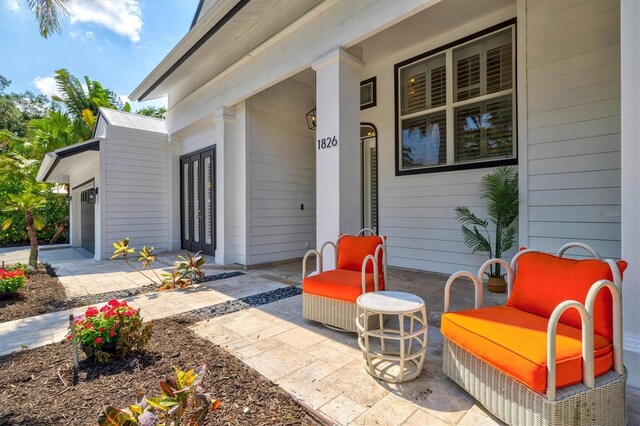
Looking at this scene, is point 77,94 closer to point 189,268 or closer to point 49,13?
point 49,13

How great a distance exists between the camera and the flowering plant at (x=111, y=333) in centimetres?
217

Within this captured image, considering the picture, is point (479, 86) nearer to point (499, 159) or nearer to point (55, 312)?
point (499, 159)

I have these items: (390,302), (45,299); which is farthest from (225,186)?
(390,302)

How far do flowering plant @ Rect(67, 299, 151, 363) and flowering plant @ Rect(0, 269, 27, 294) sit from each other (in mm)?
2761

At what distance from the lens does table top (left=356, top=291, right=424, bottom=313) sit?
6.63ft

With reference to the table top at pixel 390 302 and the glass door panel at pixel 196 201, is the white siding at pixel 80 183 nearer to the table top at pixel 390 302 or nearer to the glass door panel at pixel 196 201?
the glass door panel at pixel 196 201

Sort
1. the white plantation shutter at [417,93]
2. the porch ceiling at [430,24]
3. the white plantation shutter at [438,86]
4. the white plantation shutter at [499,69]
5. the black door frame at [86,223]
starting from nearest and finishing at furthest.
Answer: the porch ceiling at [430,24], the white plantation shutter at [499,69], the white plantation shutter at [438,86], the white plantation shutter at [417,93], the black door frame at [86,223]

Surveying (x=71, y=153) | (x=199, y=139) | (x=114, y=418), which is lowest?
(x=114, y=418)

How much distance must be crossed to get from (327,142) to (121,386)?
3.18m

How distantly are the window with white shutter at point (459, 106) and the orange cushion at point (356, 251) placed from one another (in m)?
2.38

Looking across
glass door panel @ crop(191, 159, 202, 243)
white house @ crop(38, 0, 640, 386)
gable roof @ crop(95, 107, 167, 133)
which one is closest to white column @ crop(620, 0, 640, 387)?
white house @ crop(38, 0, 640, 386)

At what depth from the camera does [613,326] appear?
1.48 metres

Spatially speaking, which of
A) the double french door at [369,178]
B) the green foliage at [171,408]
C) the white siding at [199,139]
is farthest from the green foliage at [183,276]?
the green foliage at [171,408]

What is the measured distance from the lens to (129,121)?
7.48 metres
